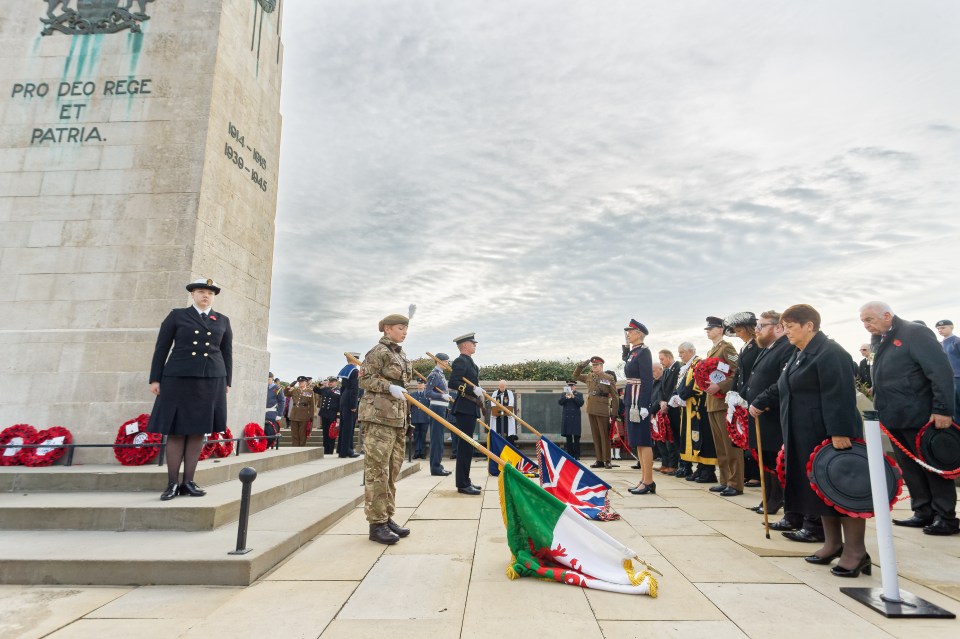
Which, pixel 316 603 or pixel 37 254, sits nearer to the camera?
pixel 316 603

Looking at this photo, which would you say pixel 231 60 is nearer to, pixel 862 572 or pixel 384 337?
pixel 384 337

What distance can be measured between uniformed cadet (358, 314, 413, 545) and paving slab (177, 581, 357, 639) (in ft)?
3.56

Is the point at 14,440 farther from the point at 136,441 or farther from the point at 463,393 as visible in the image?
the point at 463,393

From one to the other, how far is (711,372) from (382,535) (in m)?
5.23

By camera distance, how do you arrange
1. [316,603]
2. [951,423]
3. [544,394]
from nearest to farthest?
[316,603] < [951,423] < [544,394]

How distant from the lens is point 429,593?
3.28 m

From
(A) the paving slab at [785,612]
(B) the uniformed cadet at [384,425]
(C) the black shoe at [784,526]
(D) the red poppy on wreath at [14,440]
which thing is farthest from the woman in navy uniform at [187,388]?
(C) the black shoe at [784,526]

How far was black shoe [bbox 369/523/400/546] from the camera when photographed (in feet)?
14.6

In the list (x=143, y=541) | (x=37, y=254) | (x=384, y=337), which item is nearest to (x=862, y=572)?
(x=384, y=337)

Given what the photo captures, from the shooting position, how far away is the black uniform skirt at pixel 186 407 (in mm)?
4895

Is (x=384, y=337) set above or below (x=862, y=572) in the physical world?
above

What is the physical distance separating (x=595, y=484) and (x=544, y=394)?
9011 mm

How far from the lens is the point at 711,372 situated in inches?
285

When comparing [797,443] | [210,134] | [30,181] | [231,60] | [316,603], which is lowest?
[316,603]
